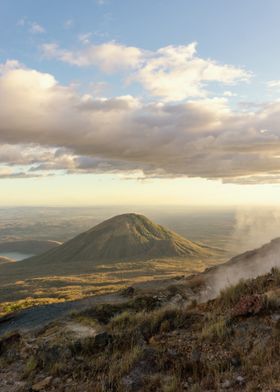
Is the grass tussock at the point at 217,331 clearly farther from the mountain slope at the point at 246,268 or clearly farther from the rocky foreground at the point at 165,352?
the mountain slope at the point at 246,268

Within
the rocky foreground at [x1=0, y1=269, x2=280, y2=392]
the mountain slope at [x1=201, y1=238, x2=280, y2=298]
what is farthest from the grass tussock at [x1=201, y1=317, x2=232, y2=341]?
the mountain slope at [x1=201, y1=238, x2=280, y2=298]

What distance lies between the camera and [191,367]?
10.6 m

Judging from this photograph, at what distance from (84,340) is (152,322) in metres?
3.02

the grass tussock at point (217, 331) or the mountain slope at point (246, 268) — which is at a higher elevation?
the grass tussock at point (217, 331)

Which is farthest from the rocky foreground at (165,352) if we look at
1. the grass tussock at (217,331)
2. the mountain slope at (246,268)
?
the mountain slope at (246,268)

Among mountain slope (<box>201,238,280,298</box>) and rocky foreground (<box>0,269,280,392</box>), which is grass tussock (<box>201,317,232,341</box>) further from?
mountain slope (<box>201,238,280,298</box>)

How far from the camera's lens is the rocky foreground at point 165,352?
32.7 feet

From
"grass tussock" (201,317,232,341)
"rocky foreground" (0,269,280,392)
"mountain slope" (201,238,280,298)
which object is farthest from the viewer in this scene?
"mountain slope" (201,238,280,298)

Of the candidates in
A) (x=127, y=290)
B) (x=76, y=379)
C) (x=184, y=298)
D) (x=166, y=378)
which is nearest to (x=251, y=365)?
(x=166, y=378)

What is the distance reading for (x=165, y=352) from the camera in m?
12.0

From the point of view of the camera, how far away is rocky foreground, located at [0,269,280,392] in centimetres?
997

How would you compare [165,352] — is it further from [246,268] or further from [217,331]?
[246,268]

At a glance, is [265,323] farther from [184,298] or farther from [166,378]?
[184,298]

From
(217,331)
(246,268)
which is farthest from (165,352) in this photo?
(246,268)
